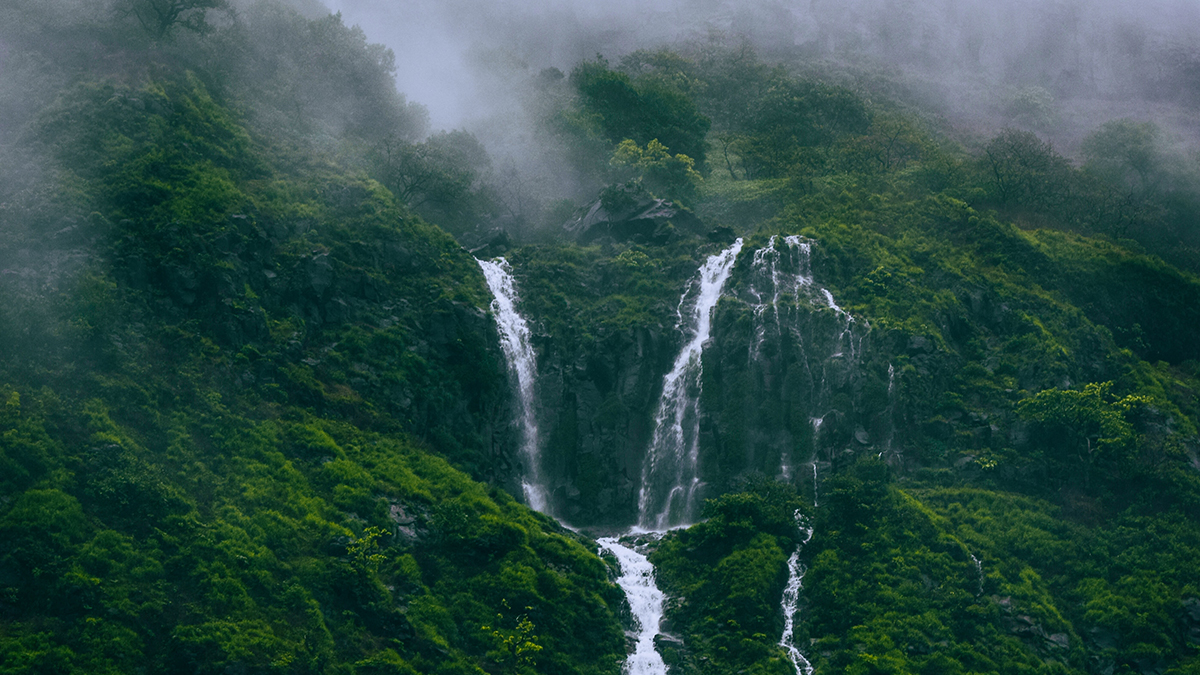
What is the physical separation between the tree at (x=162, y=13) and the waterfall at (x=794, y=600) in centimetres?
4942

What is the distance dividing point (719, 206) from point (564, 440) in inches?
1001

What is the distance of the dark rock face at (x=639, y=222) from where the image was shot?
67.5 meters

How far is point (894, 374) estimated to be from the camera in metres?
55.8

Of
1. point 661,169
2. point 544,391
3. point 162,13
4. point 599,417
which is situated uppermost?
point 162,13

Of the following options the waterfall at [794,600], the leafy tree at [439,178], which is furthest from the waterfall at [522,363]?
the waterfall at [794,600]

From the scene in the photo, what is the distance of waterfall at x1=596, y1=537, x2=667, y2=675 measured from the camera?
43281 mm

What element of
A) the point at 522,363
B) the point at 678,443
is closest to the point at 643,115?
the point at 522,363

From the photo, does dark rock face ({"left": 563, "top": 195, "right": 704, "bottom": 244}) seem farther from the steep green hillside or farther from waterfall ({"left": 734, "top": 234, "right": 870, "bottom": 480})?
the steep green hillside

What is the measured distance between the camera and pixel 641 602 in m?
46.7

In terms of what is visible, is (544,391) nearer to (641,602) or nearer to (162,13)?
(641,602)

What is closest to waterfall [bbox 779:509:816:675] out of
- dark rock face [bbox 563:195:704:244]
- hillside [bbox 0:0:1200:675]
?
hillside [bbox 0:0:1200:675]

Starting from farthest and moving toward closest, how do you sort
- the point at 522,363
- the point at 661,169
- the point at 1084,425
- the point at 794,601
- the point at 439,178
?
the point at 661,169 → the point at 439,178 → the point at 522,363 → the point at 1084,425 → the point at 794,601

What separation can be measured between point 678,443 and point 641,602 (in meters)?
11.6

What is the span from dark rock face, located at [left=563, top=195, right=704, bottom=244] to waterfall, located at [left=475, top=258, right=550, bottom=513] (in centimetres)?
831
